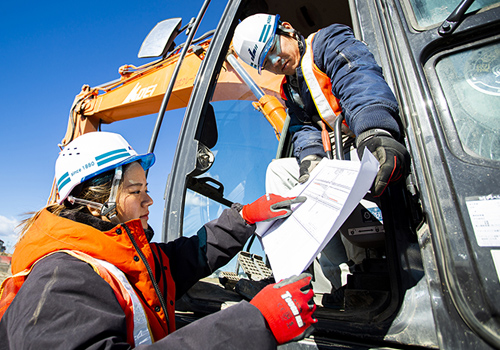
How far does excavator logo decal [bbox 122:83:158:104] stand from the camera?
399 cm

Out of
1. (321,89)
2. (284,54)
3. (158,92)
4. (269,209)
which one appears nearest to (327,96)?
(321,89)

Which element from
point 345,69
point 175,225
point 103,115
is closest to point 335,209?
point 345,69

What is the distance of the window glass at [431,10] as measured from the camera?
3.59 ft

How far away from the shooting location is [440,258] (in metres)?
0.82

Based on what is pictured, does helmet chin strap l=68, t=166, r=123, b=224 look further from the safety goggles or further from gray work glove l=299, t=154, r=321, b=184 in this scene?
the safety goggles

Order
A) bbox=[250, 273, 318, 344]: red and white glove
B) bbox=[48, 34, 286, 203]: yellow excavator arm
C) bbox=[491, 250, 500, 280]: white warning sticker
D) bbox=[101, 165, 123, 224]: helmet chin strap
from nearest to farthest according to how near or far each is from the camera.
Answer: bbox=[491, 250, 500, 280]: white warning sticker → bbox=[250, 273, 318, 344]: red and white glove → bbox=[101, 165, 123, 224]: helmet chin strap → bbox=[48, 34, 286, 203]: yellow excavator arm

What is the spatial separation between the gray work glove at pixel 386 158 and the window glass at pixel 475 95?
17 centimetres

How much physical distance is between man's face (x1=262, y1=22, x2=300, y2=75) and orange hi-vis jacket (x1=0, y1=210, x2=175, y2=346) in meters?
1.23

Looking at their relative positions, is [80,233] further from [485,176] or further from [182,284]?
[485,176]

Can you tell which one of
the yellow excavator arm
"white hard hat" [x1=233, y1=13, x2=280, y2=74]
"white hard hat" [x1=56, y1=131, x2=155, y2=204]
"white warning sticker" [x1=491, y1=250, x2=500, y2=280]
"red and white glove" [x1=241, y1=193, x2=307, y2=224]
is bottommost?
"white warning sticker" [x1=491, y1=250, x2=500, y2=280]

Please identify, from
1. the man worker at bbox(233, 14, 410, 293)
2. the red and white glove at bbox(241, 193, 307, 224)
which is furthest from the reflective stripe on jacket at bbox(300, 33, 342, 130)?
the red and white glove at bbox(241, 193, 307, 224)

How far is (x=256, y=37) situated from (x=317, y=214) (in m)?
1.23

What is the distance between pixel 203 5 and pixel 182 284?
6.21 ft

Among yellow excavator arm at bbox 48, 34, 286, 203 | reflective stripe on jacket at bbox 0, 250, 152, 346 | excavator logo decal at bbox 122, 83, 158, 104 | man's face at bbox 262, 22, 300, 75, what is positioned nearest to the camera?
reflective stripe on jacket at bbox 0, 250, 152, 346
